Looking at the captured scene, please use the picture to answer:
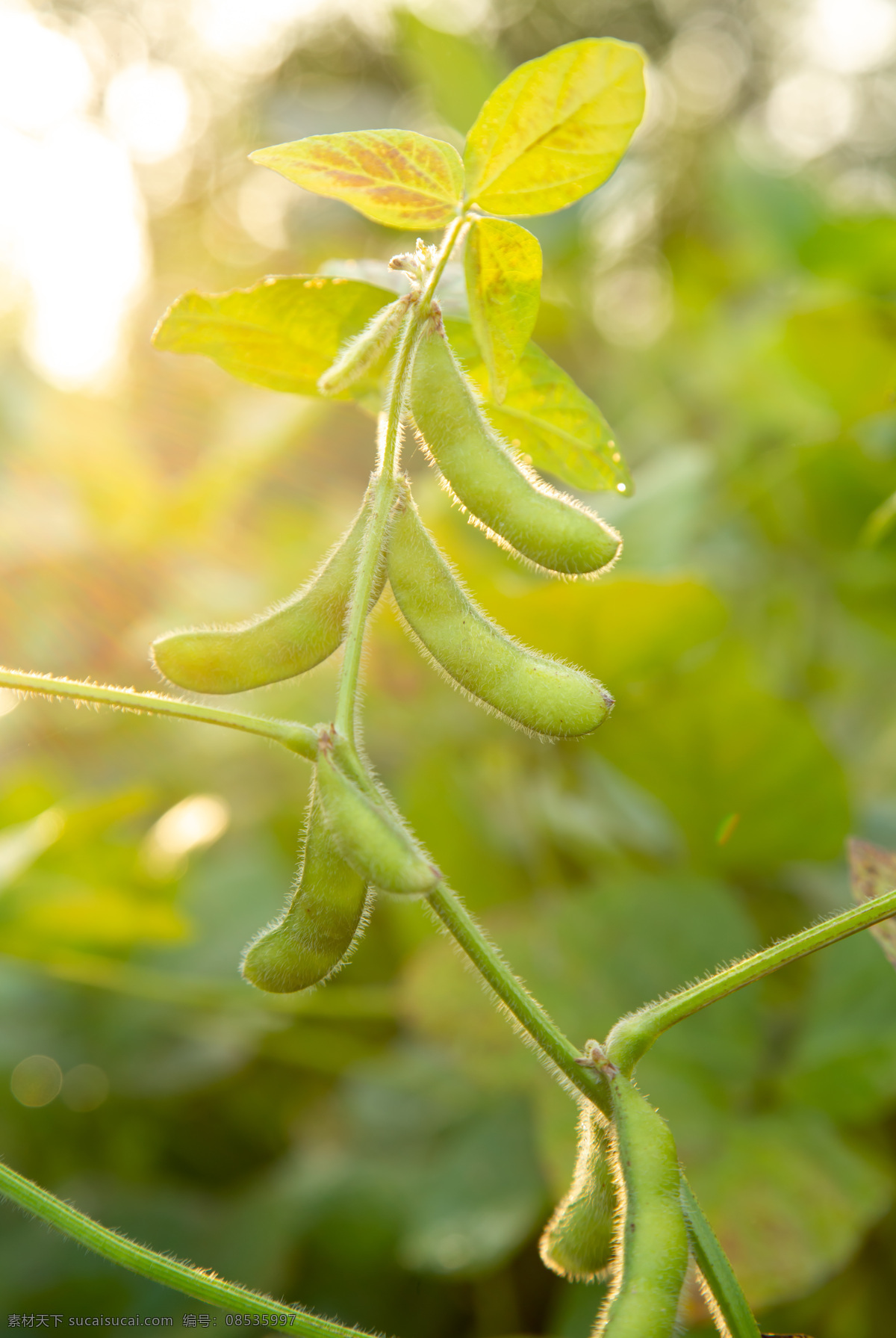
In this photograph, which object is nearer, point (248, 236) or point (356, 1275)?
point (356, 1275)

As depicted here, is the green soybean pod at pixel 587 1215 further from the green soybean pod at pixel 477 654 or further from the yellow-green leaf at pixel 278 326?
the yellow-green leaf at pixel 278 326

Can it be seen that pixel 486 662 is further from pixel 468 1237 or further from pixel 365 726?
pixel 365 726

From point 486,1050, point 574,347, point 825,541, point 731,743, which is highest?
point 574,347

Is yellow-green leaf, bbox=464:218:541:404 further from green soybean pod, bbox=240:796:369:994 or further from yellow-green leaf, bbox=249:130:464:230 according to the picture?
green soybean pod, bbox=240:796:369:994

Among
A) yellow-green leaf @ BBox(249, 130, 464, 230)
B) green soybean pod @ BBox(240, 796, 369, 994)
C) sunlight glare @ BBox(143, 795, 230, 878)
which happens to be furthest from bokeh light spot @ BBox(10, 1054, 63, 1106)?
yellow-green leaf @ BBox(249, 130, 464, 230)

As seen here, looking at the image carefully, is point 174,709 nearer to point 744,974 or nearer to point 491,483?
point 491,483

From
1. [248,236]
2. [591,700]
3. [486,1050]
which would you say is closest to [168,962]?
[486,1050]

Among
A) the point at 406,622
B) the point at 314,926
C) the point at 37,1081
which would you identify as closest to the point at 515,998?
the point at 314,926

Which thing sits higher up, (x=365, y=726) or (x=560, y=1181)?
(x=365, y=726)
